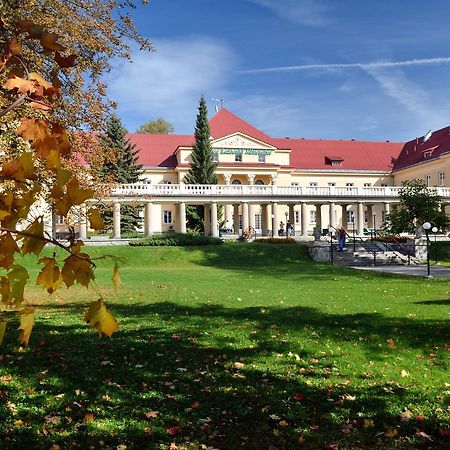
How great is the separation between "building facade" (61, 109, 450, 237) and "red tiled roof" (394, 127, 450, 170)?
126 millimetres

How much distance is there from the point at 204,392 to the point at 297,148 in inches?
2515

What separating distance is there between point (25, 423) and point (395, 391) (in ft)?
11.9

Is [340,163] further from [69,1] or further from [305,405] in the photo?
[305,405]

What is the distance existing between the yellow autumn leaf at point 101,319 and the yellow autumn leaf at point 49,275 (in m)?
0.18

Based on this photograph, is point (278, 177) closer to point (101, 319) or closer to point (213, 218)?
point (213, 218)

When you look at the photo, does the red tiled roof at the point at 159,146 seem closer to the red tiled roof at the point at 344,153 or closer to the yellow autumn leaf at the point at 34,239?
the red tiled roof at the point at 344,153

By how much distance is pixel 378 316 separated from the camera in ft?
30.3

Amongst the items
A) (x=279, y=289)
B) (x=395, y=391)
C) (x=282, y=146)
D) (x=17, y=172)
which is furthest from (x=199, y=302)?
(x=282, y=146)

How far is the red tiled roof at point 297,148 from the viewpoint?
60.5m

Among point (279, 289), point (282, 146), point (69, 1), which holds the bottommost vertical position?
point (279, 289)

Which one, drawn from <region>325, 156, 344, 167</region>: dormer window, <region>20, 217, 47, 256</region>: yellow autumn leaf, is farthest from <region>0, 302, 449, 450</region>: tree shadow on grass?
<region>325, 156, 344, 167</region>: dormer window

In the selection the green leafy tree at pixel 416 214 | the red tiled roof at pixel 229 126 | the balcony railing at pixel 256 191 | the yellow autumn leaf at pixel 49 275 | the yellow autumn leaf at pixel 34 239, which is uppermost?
the red tiled roof at pixel 229 126

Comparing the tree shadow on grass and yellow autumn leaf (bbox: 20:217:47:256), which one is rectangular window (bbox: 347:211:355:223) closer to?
the tree shadow on grass

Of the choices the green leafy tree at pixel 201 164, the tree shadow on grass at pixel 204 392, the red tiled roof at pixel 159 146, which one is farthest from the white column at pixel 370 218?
the tree shadow on grass at pixel 204 392
